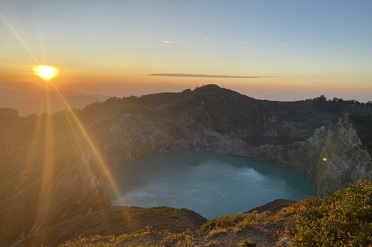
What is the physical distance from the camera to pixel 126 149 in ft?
384

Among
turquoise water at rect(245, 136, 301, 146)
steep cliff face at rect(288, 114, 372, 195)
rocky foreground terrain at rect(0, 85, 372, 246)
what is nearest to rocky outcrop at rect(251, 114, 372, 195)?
steep cliff face at rect(288, 114, 372, 195)

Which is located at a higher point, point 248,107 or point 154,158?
point 248,107

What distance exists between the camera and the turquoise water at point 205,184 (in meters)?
81.0

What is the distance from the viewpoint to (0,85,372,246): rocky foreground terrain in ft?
154

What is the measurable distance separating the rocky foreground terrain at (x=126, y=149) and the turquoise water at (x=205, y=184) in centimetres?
633

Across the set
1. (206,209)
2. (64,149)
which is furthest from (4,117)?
(206,209)

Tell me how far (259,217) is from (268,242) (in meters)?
4.74

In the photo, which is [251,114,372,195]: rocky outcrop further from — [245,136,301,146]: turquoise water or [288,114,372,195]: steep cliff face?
[245,136,301,146]: turquoise water

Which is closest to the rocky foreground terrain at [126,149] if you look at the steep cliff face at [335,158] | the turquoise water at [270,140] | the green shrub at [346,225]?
the steep cliff face at [335,158]

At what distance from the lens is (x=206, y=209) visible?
77.4m

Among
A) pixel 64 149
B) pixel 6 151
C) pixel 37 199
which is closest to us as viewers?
pixel 37 199

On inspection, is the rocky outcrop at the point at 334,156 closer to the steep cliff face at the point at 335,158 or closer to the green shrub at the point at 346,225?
the steep cliff face at the point at 335,158

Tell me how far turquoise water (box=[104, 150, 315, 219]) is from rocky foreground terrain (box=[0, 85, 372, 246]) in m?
6.33

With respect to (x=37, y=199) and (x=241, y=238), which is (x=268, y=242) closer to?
(x=241, y=238)
